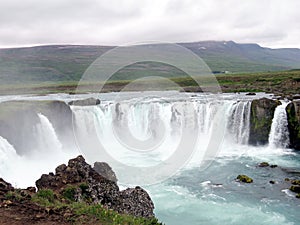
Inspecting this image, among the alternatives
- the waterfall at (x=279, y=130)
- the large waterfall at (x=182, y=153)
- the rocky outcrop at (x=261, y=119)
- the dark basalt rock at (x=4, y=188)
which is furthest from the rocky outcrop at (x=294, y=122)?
Answer: the dark basalt rock at (x=4, y=188)

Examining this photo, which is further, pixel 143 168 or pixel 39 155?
pixel 39 155

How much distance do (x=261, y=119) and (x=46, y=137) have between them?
69.6 ft

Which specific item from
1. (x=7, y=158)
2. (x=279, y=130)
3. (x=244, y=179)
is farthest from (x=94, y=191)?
(x=279, y=130)

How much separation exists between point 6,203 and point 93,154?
2019 centimetres

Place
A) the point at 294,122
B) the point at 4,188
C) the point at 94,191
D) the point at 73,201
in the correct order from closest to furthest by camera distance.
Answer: the point at 4,188 < the point at 73,201 < the point at 94,191 < the point at 294,122

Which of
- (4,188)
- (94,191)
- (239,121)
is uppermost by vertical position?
(239,121)

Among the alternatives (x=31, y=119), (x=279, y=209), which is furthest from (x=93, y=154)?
(x=279, y=209)

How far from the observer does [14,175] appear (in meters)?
23.7

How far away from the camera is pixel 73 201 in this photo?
11617 mm

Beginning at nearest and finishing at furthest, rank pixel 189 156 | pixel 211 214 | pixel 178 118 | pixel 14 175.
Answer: pixel 211 214 → pixel 14 175 → pixel 189 156 → pixel 178 118

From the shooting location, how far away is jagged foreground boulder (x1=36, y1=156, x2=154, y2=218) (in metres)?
12.6

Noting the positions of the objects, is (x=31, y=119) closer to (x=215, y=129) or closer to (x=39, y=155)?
(x=39, y=155)

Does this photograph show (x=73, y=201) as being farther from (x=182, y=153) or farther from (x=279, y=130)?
(x=279, y=130)

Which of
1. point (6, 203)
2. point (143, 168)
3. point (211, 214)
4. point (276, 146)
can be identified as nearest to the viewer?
point (6, 203)
